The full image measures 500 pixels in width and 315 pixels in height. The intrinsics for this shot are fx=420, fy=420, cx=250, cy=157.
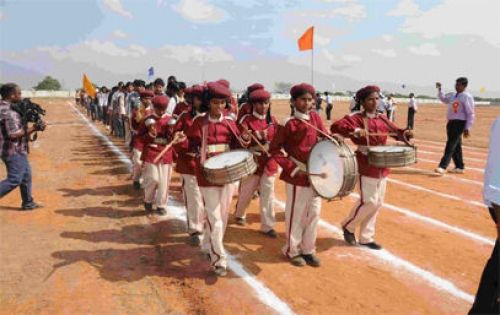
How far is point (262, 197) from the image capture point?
21.6 feet

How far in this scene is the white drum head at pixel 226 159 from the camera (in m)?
4.63

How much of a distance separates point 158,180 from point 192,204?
1375mm

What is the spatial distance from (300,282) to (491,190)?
2.58m

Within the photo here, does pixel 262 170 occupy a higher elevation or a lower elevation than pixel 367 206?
higher

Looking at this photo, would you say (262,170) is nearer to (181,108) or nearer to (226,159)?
(226,159)

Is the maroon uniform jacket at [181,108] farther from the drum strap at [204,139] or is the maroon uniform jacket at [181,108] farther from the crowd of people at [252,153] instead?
the drum strap at [204,139]

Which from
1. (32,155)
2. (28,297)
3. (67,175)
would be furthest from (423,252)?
(32,155)

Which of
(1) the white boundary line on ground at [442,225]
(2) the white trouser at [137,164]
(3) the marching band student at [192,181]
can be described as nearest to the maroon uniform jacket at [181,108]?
(2) the white trouser at [137,164]

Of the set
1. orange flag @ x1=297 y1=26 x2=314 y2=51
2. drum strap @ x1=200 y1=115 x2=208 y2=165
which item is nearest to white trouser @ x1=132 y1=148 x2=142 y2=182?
drum strap @ x1=200 y1=115 x2=208 y2=165

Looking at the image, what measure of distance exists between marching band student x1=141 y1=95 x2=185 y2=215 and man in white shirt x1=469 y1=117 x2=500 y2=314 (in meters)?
5.19

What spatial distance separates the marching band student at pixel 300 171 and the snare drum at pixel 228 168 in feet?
2.05

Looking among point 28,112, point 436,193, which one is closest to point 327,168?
point 436,193

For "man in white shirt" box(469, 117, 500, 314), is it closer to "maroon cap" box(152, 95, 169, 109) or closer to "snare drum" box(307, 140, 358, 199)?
"snare drum" box(307, 140, 358, 199)

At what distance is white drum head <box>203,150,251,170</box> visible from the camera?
4.63 m
